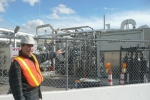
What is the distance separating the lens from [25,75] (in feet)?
9.95

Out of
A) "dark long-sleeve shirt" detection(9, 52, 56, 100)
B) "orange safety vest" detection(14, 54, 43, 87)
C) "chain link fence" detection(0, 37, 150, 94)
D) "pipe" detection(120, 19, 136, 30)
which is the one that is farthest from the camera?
"pipe" detection(120, 19, 136, 30)

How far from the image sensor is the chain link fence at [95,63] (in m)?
9.14

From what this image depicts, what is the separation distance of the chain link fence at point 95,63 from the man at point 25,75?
5.70 m

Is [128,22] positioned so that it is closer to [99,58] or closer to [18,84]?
[99,58]

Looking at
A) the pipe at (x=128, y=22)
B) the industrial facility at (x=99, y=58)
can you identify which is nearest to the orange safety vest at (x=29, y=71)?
the industrial facility at (x=99, y=58)

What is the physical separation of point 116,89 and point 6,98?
2.93 metres

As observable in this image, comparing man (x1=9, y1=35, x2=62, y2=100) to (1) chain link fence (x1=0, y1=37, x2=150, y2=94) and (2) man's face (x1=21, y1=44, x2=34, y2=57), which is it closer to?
(2) man's face (x1=21, y1=44, x2=34, y2=57)

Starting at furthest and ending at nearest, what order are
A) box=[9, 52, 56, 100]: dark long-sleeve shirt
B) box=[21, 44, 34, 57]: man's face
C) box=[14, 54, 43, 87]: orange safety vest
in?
box=[21, 44, 34, 57]: man's face < box=[14, 54, 43, 87]: orange safety vest < box=[9, 52, 56, 100]: dark long-sleeve shirt

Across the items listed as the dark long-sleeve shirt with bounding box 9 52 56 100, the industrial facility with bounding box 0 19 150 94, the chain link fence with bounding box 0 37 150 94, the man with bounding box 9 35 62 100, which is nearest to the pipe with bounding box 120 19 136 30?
the industrial facility with bounding box 0 19 150 94

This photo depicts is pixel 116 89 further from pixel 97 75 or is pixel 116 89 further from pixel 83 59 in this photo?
pixel 83 59

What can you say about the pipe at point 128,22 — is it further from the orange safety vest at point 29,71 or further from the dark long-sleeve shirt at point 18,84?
the dark long-sleeve shirt at point 18,84

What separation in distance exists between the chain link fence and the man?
5699mm

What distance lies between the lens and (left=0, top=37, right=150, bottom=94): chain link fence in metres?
9.14

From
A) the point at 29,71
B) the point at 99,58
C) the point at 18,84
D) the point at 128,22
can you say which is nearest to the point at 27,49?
the point at 29,71
